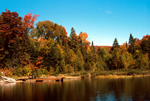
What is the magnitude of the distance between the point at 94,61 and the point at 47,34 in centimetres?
2490

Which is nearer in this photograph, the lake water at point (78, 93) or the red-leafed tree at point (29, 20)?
the lake water at point (78, 93)

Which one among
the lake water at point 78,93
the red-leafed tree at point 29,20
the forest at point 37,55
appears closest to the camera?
the lake water at point 78,93

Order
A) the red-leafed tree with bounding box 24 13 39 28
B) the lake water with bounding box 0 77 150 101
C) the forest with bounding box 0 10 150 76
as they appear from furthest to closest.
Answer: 1. the red-leafed tree with bounding box 24 13 39 28
2. the forest with bounding box 0 10 150 76
3. the lake water with bounding box 0 77 150 101

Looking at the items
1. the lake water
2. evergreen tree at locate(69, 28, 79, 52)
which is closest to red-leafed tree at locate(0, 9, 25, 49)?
evergreen tree at locate(69, 28, 79, 52)

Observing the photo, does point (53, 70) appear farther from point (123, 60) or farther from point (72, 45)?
point (123, 60)

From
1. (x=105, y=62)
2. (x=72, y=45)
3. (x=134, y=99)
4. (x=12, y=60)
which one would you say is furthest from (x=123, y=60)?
(x=134, y=99)

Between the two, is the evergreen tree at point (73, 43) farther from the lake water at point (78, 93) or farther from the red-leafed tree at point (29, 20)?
the lake water at point (78, 93)

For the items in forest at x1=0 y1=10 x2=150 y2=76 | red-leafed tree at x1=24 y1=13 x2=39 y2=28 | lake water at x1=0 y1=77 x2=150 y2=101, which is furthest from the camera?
red-leafed tree at x1=24 y1=13 x2=39 y2=28

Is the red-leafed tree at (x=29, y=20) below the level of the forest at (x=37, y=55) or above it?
above

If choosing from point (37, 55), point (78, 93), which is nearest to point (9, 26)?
point (37, 55)

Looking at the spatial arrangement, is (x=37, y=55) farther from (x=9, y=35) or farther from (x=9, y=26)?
(x=9, y=26)

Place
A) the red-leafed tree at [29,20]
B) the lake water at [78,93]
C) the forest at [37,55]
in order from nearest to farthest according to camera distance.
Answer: the lake water at [78,93]
the forest at [37,55]
the red-leafed tree at [29,20]

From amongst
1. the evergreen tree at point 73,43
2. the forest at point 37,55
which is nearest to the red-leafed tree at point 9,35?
the forest at point 37,55

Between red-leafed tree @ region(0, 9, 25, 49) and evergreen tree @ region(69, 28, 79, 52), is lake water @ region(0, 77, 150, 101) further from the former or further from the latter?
evergreen tree @ region(69, 28, 79, 52)
